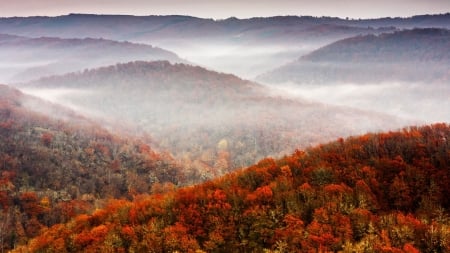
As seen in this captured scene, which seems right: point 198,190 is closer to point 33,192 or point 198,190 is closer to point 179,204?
point 179,204

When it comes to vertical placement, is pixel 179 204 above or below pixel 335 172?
below

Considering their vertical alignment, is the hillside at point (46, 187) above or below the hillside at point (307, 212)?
below

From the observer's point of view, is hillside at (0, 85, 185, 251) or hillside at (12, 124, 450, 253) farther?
hillside at (0, 85, 185, 251)

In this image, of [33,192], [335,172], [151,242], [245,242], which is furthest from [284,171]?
[33,192]

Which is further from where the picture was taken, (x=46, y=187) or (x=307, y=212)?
(x=46, y=187)

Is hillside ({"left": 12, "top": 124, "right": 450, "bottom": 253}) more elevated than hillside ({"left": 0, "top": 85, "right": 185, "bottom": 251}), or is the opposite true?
hillside ({"left": 12, "top": 124, "right": 450, "bottom": 253})

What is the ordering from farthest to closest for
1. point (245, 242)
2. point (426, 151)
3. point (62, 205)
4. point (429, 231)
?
point (62, 205) < point (426, 151) < point (245, 242) < point (429, 231)

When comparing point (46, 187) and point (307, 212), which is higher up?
point (307, 212)

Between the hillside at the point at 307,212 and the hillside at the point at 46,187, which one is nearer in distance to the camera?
the hillside at the point at 307,212
